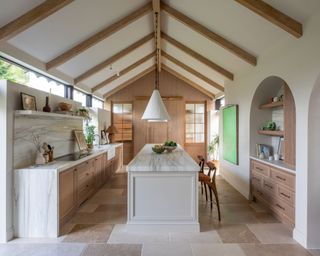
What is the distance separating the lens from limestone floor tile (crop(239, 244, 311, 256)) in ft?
8.26

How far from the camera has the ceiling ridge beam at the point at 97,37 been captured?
419 centimetres

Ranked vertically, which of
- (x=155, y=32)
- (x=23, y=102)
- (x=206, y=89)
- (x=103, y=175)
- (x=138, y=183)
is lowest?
(x=103, y=175)

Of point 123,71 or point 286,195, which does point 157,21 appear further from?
point 286,195

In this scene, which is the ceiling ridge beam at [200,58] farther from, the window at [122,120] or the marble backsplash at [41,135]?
the window at [122,120]

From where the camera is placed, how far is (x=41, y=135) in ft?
11.5

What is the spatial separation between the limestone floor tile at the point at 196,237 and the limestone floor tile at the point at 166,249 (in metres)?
0.11

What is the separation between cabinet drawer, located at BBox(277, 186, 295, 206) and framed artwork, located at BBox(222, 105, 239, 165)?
1.74 meters

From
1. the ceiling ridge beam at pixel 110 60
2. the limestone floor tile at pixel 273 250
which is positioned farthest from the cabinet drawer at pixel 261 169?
the ceiling ridge beam at pixel 110 60

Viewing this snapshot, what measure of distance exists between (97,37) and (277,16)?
300cm

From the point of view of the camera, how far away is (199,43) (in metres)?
4.91

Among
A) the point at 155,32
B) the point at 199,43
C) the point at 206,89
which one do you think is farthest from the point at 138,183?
the point at 206,89

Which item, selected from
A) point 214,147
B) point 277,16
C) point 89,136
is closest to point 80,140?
point 89,136

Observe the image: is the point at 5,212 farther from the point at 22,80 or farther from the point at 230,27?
the point at 230,27

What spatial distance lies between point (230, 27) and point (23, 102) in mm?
3307
